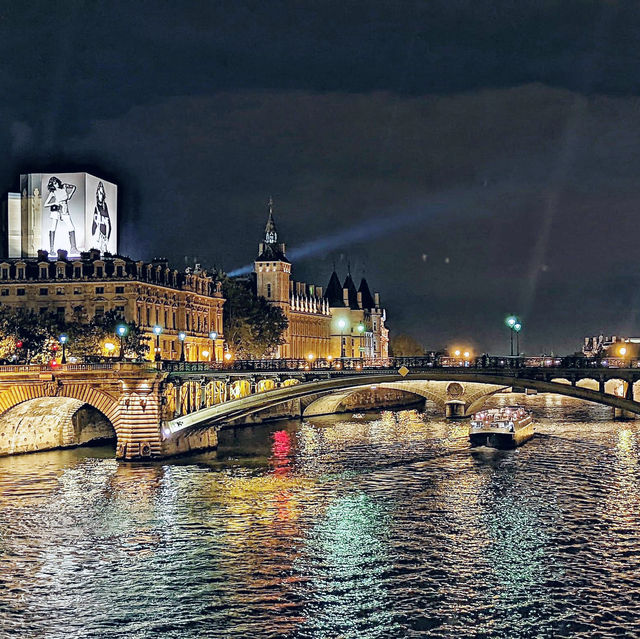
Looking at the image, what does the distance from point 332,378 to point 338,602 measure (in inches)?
1901

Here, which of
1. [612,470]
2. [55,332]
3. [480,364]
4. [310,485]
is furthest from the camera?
[55,332]

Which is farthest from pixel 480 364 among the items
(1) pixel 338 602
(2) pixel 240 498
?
(1) pixel 338 602

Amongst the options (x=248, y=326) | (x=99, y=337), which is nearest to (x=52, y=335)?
(x=99, y=337)

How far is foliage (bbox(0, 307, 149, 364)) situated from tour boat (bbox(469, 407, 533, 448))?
35.5m

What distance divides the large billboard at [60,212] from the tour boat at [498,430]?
6810cm

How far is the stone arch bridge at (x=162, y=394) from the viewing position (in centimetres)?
8481

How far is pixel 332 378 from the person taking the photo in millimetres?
94312

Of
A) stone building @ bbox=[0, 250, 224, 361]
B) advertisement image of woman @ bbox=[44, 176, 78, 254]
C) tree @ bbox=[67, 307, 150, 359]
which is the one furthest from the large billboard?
tree @ bbox=[67, 307, 150, 359]

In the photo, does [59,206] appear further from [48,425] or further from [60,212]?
[48,425]

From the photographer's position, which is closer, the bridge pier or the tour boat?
the tour boat

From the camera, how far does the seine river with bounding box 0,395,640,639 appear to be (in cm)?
4431

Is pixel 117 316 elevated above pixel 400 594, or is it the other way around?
pixel 117 316

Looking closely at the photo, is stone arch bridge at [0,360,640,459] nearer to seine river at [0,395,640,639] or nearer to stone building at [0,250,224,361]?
seine river at [0,395,640,639]

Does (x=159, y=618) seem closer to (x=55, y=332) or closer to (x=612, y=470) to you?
(x=612, y=470)
